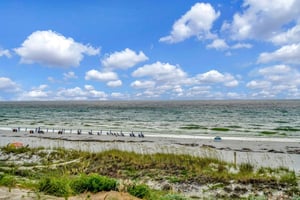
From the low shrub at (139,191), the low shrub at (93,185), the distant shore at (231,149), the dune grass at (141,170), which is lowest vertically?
the distant shore at (231,149)

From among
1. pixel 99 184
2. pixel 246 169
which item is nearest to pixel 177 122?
pixel 246 169

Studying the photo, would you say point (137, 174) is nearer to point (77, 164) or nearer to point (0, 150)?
point (77, 164)

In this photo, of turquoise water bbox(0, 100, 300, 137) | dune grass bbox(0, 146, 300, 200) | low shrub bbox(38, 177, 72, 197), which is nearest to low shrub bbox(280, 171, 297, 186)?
dune grass bbox(0, 146, 300, 200)

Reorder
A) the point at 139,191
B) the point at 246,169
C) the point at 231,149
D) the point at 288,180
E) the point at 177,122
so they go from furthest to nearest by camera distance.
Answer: the point at 177,122, the point at 231,149, the point at 246,169, the point at 288,180, the point at 139,191

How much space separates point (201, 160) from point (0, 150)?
13.8 m

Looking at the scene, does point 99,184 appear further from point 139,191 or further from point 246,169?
point 246,169

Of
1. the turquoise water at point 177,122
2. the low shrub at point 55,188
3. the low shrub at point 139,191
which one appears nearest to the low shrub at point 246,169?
the low shrub at point 139,191

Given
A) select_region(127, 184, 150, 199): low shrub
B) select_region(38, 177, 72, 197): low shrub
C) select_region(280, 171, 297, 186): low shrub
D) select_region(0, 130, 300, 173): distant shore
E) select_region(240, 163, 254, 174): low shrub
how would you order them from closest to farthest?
select_region(38, 177, 72, 197): low shrub
select_region(127, 184, 150, 199): low shrub
select_region(280, 171, 297, 186): low shrub
select_region(240, 163, 254, 174): low shrub
select_region(0, 130, 300, 173): distant shore

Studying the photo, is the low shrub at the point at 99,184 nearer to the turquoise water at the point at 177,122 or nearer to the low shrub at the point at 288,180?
the low shrub at the point at 288,180

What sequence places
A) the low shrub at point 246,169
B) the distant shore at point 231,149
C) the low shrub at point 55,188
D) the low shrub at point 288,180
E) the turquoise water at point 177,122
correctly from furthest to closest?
the turquoise water at point 177,122 < the distant shore at point 231,149 < the low shrub at point 246,169 < the low shrub at point 288,180 < the low shrub at point 55,188

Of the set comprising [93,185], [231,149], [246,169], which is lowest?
[231,149]

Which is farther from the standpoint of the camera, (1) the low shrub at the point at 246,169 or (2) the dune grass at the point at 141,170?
(1) the low shrub at the point at 246,169

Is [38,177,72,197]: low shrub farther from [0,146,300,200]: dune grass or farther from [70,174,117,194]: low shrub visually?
[0,146,300,200]: dune grass

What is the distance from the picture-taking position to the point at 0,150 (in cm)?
2027
